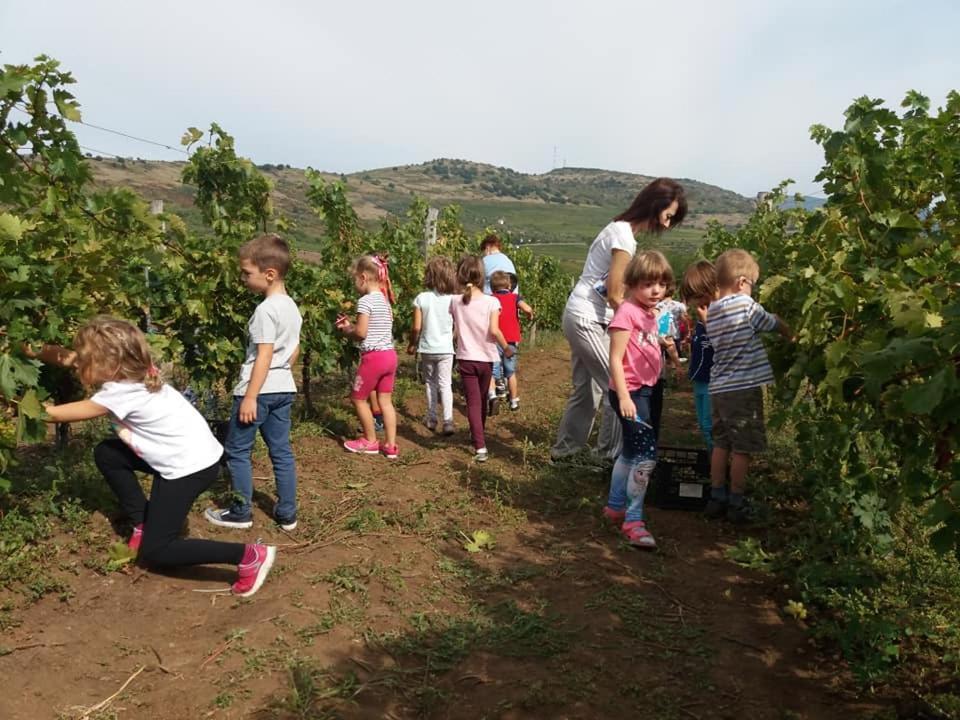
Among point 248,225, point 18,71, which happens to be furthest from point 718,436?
point 18,71

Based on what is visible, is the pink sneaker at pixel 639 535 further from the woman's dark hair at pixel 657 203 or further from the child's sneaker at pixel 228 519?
the child's sneaker at pixel 228 519

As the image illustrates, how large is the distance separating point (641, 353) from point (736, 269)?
2.63 ft

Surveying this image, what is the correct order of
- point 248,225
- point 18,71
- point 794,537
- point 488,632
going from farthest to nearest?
point 248,225 → point 794,537 → point 18,71 → point 488,632

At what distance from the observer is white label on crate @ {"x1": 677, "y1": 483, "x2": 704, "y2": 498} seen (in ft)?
16.8

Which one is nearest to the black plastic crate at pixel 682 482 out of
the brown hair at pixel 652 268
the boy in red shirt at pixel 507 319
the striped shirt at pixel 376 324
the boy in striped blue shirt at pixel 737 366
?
the boy in striped blue shirt at pixel 737 366

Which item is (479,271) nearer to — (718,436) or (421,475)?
(421,475)

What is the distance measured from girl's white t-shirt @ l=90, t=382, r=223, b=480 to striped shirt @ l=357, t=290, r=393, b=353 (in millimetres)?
2326

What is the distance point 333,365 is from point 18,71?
12.4ft

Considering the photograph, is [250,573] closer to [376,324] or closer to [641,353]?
[641,353]

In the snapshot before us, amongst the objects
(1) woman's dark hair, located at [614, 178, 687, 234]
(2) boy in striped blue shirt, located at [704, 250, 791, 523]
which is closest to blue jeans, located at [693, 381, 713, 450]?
(2) boy in striped blue shirt, located at [704, 250, 791, 523]

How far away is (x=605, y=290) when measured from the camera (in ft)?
17.3

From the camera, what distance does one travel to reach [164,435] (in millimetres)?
3742

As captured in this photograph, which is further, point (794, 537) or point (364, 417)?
point (364, 417)

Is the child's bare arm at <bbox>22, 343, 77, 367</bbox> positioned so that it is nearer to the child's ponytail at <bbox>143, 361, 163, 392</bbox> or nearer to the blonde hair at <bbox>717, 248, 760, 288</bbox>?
the child's ponytail at <bbox>143, 361, 163, 392</bbox>
